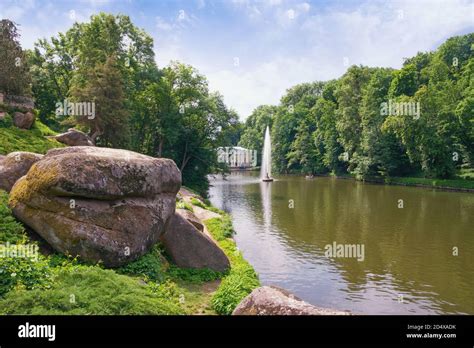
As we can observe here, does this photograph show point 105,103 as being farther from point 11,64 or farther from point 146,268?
point 146,268

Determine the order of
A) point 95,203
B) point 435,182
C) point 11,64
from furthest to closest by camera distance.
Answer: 1. point 435,182
2. point 11,64
3. point 95,203

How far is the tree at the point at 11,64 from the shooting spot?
92.9 feet

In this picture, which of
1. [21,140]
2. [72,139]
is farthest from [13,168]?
[72,139]

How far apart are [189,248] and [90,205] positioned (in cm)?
483

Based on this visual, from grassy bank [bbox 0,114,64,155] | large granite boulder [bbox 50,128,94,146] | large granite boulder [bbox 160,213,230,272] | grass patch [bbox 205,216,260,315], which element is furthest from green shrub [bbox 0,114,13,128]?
large granite boulder [bbox 160,213,230,272]

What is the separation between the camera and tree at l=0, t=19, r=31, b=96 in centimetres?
2833

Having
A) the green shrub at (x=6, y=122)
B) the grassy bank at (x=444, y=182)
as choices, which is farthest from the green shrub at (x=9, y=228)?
the grassy bank at (x=444, y=182)

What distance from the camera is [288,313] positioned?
7.41 meters

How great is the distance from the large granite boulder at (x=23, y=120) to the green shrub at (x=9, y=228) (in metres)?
17.2

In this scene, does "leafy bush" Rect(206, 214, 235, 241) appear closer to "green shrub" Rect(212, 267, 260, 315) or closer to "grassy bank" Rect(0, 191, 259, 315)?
"grassy bank" Rect(0, 191, 259, 315)

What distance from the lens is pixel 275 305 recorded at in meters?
7.75

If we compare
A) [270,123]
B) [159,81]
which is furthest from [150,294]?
[270,123]
